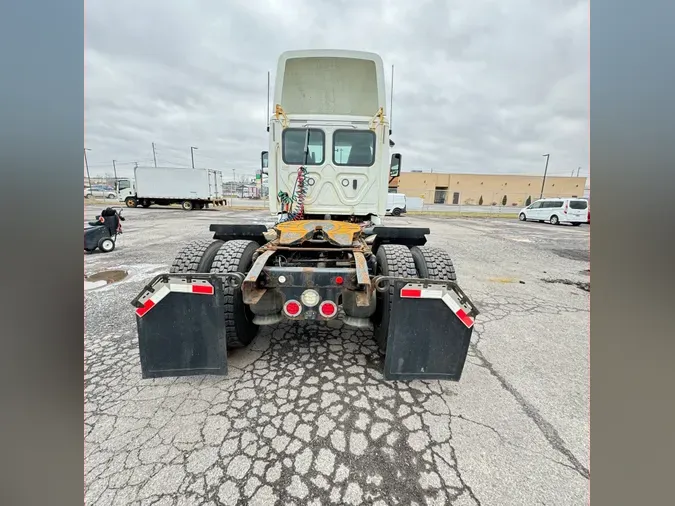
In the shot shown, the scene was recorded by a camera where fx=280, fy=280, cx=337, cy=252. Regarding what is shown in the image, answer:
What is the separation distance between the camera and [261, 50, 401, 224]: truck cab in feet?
13.3

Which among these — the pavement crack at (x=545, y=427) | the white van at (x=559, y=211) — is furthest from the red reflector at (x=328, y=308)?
the white van at (x=559, y=211)

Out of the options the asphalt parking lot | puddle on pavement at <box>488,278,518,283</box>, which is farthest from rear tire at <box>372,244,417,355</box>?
puddle on pavement at <box>488,278,518,283</box>

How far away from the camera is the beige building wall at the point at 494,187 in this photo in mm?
54281

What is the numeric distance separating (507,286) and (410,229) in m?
3.34

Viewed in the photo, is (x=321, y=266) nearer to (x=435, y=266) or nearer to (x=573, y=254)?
(x=435, y=266)

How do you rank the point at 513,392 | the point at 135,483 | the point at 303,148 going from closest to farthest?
1. the point at 135,483
2. the point at 513,392
3. the point at 303,148

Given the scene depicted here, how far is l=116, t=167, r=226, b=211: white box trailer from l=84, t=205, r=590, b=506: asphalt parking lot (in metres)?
25.2

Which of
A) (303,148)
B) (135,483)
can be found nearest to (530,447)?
(135,483)

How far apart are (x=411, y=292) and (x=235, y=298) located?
1622 mm

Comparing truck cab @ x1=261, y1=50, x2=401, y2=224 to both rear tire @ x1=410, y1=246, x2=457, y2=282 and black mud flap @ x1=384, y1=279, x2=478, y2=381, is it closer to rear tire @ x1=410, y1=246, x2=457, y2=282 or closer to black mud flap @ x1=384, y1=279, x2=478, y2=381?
rear tire @ x1=410, y1=246, x2=457, y2=282

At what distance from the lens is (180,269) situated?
281 cm
